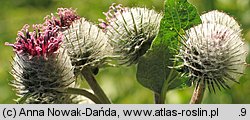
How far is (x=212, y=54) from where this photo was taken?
253 centimetres

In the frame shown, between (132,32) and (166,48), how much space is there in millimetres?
307

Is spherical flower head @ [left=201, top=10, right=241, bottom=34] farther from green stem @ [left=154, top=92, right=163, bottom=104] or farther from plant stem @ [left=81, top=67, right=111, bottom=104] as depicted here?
plant stem @ [left=81, top=67, right=111, bottom=104]

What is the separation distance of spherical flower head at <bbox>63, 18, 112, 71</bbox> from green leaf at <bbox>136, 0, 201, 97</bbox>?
0.26 m

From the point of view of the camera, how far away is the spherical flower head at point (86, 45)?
2844 millimetres

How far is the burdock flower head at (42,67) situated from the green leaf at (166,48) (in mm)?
365

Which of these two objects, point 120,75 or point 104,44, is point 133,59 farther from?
point 120,75

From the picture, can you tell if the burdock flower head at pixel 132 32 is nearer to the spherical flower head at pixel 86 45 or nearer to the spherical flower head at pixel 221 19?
the spherical flower head at pixel 86 45

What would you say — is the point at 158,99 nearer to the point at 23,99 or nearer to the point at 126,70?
the point at 23,99

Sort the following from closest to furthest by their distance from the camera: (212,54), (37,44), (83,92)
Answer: (212,54)
(37,44)
(83,92)

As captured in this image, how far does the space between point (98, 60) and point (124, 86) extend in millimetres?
1674

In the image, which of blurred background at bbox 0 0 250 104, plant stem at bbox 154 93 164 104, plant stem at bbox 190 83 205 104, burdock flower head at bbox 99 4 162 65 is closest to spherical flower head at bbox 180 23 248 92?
plant stem at bbox 190 83 205 104

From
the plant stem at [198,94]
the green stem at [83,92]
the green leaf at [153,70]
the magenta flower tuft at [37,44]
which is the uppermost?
the magenta flower tuft at [37,44]

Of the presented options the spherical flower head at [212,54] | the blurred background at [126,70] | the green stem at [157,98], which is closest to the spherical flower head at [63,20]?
the green stem at [157,98]

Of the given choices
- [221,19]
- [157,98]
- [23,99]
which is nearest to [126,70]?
[157,98]
